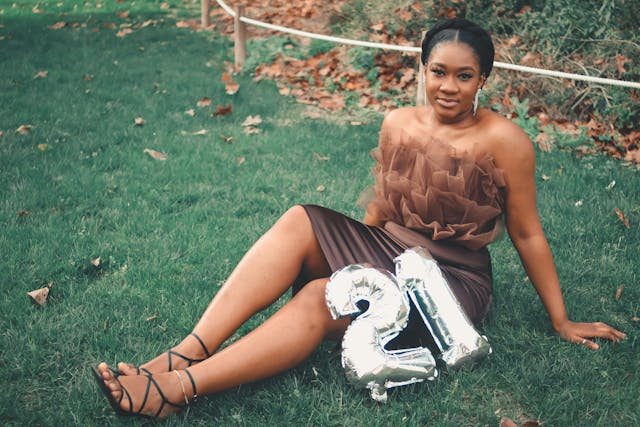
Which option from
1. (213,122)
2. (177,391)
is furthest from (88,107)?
(177,391)

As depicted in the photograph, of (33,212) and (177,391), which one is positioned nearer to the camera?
(177,391)

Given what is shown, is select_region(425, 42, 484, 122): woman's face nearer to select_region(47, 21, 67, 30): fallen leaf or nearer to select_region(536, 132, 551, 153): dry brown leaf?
select_region(536, 132, 551, 153): dry brown leaf

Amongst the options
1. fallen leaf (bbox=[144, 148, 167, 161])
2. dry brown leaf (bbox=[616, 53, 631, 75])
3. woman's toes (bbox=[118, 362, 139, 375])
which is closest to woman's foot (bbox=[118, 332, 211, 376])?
woman's toes (bbox=[118, 362, 139, 375])

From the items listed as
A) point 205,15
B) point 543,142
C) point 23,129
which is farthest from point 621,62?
point 205,15

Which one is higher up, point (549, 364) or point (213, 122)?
point (549, 364)

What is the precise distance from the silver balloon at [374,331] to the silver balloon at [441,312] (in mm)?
63

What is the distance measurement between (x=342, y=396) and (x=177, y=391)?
0.63 metres

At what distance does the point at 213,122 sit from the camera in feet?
18.7

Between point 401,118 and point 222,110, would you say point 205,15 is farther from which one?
point 401,118

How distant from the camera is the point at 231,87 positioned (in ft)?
21.3

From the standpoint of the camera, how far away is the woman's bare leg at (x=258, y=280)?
91.7 inches

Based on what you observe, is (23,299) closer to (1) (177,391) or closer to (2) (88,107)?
(1) (177,391)

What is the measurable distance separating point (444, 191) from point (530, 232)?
411mm

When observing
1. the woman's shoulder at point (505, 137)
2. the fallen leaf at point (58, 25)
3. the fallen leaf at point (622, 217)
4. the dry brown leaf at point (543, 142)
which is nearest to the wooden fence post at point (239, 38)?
the fallen leaf at point (58, 25)
